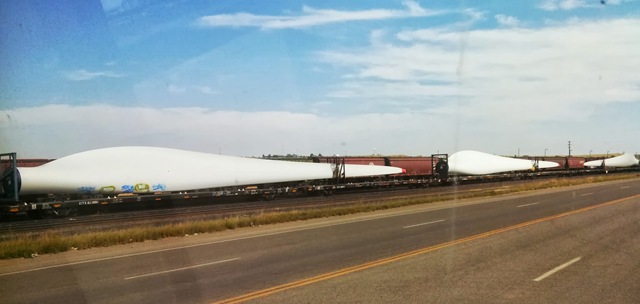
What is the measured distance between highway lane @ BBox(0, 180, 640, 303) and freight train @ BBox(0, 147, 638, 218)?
1362 centimetres

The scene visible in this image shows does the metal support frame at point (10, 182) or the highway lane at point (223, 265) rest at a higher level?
the metal support frame at point (10, 182)

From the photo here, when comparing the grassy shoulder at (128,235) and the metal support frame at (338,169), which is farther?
the metal support frame at (338,169)

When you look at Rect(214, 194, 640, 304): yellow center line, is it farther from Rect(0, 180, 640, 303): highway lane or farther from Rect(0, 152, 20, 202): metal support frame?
Rect(0, 152, 20, 202): metal support frame

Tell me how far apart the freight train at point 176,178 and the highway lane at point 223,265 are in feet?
44.7

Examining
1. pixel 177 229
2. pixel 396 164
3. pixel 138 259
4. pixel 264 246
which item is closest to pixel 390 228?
pixel 264 246

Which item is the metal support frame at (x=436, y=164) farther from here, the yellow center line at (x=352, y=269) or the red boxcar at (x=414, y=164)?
the yellow center line at (x=352, y=269)

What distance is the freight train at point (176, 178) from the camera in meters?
27.6

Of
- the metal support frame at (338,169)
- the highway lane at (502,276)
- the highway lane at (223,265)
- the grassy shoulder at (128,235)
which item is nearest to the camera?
the highway lane at (502,276)

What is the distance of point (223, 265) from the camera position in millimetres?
11492

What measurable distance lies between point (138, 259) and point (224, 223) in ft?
26.4

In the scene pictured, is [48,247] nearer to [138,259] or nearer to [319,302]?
[138,259]

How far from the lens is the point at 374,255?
483 inches

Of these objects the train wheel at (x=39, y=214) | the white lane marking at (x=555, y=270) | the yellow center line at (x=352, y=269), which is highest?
the train wheel at (x=39, y=214)

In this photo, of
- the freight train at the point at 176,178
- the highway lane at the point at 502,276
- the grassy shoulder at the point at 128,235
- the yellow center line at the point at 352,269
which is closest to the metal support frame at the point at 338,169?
the freight train at the point at 176,178
